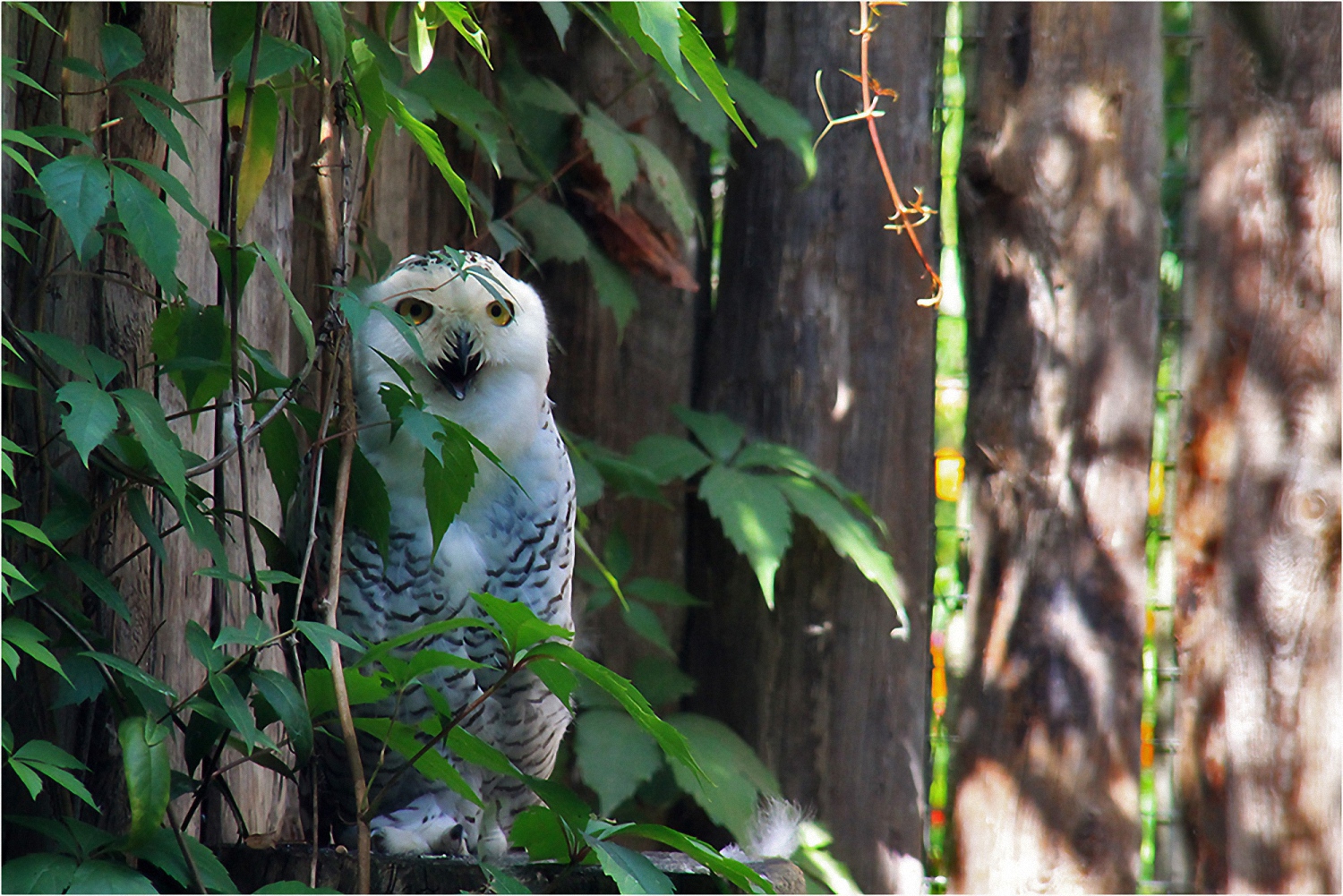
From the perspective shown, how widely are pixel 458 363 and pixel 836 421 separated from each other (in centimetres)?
123

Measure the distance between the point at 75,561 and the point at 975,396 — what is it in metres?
2.01

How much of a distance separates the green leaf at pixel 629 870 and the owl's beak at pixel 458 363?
67 centimetres

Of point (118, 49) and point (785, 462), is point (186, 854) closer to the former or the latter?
point (118, 49)

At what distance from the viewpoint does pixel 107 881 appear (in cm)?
107

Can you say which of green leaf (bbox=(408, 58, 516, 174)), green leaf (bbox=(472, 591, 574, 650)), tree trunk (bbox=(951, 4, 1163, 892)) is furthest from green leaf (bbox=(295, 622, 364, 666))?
tree trunk (bbox=(951, 4, 1163, 892))

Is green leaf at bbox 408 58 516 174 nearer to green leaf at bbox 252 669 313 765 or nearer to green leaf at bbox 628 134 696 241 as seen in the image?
green leaf at bbox 628 134 696 241

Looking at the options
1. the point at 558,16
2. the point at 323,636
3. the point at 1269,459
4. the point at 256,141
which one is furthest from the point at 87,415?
the point at 1269,459

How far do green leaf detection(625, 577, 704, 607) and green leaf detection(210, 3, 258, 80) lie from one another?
1521 millimetres

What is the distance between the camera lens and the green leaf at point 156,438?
1.07m

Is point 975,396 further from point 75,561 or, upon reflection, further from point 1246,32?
point 75,561

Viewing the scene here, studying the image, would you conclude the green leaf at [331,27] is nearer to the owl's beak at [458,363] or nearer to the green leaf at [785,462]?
the owl's beak at [458,363]

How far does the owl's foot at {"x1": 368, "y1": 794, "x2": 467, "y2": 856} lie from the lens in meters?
1.65

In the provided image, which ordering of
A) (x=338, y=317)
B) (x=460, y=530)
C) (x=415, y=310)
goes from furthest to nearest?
(x=460, y=530) → (x=415, y=310) → (x=338, y=317)

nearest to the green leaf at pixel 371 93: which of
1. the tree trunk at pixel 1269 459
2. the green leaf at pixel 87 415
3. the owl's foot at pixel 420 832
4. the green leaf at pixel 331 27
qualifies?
the green leaf at pixel 331 27
